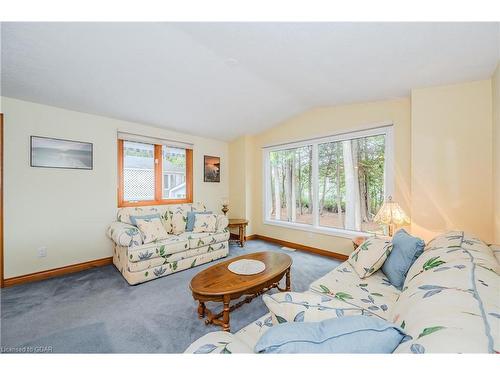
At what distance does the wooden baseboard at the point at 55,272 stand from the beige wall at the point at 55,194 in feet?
0.17

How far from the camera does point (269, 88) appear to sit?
2.89 m

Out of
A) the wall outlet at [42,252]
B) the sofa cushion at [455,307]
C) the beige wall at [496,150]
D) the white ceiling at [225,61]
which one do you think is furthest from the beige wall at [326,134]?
the wall outlet at [42,252]

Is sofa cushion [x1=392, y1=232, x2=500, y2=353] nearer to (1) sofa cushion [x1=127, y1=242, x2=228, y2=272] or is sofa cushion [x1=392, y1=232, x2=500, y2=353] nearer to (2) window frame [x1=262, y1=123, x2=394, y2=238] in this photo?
(2) window frame [x1=262, y1=123, x2=394, y2=238]

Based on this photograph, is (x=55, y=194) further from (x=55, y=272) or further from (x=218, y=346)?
(x=218, y=346)

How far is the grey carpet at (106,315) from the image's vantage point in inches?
61.5

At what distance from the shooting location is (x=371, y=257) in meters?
1.79

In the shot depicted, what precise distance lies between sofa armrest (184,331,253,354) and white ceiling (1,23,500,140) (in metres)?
2.12

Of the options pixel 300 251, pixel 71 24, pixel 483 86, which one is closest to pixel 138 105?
pixel 71 24

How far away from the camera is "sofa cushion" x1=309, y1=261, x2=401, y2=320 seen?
137cm

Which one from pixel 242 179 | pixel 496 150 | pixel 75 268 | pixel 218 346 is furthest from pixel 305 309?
pixel 242 179

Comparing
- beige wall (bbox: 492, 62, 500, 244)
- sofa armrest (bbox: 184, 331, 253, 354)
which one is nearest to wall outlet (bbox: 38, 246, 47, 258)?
sofa armrest (bbox: 184, 331, 253, 354)

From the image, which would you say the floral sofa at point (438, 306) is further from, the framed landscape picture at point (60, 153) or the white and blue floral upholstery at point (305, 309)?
the framed landscape picture at point (60, 153)
